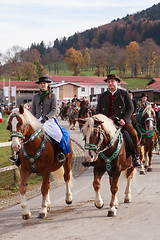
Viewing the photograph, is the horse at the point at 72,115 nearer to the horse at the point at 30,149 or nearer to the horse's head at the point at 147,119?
the horse's head at the point at 147,119

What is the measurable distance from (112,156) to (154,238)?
1.66m

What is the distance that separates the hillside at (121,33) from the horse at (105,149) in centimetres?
15672

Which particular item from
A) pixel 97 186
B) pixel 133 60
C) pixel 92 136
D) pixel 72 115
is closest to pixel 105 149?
pixel 92 136

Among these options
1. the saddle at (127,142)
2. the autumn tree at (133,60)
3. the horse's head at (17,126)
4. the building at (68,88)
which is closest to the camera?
the horse's head at (17,126)

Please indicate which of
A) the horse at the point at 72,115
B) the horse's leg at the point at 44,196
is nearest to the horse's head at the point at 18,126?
the horse's leg at the point at 44,196

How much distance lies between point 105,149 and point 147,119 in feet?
15.8

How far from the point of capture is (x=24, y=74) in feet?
279

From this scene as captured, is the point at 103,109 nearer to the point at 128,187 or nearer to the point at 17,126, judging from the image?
the point at 128,187

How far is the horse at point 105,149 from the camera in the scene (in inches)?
195

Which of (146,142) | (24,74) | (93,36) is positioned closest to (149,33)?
(93,36)

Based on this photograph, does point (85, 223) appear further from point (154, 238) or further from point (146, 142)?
point (146, 142)

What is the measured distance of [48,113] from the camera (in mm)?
6316

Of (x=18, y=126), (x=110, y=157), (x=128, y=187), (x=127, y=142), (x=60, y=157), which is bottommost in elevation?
(x=128, y=187)

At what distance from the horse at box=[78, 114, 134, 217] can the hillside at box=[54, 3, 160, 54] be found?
157 meters
